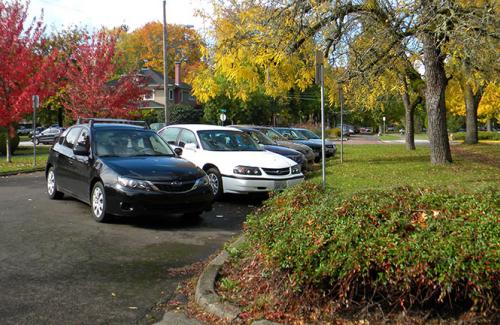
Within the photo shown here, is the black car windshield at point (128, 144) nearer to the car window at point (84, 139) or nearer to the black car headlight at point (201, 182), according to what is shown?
the car window at point (84, 139)

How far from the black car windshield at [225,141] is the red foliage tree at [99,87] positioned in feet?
48.9

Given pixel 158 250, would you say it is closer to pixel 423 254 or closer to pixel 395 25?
pixel 423 254

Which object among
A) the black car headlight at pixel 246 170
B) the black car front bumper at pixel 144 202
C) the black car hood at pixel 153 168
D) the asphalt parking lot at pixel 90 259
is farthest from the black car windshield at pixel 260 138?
the black car front bumper at pixel 144 202

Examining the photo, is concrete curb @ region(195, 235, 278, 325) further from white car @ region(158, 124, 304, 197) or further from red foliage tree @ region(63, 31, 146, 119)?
red foliage tree @ region(63, 31, 146, 119)

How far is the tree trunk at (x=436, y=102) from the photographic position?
48.4 ft

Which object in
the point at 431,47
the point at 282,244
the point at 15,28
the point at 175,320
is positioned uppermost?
the point at 15,28

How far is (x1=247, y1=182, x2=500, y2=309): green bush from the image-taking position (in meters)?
3.42

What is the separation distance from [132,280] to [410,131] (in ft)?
77.8

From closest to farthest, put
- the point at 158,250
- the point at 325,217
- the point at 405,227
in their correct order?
the point at 405,227 < the point at 325,217 < the point at 158,250

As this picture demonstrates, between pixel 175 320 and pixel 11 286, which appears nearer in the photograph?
pixel 175 320

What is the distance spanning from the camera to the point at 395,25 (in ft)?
45.7

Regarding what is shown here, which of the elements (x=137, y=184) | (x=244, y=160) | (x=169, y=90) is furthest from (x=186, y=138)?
(x=169, y=90)

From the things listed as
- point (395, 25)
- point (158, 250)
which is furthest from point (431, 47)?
point (158, 250)

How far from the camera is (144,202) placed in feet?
24.4
